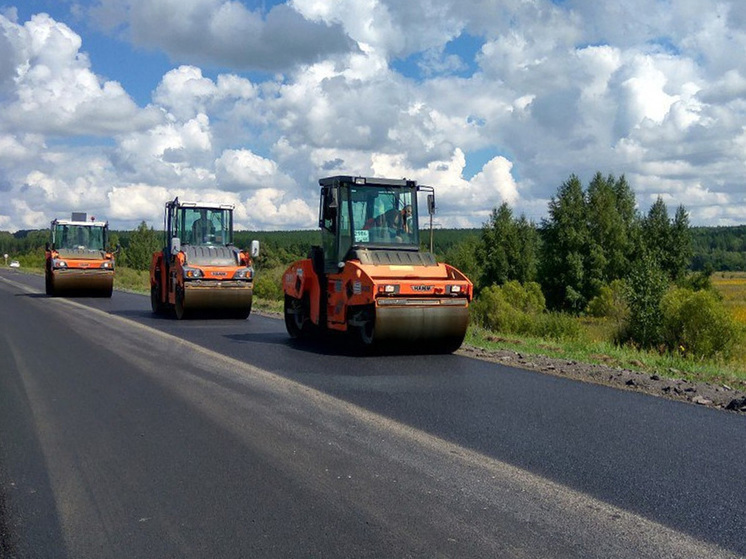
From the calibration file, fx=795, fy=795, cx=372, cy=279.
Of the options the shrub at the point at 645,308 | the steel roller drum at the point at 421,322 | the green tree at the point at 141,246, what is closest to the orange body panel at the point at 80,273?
the shrub at the point at 645,308

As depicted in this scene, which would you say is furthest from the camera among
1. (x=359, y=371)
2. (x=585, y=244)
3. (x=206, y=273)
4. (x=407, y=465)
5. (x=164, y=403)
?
(x=585, y=244)

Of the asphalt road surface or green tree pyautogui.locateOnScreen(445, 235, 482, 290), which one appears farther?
green tree pyautogui.locateOnScreen(445, 235, 482, 290)

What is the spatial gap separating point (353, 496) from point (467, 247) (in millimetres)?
79791

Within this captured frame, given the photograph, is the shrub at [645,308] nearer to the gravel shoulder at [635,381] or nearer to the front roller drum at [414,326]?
the gravel shoulder at [635,381]

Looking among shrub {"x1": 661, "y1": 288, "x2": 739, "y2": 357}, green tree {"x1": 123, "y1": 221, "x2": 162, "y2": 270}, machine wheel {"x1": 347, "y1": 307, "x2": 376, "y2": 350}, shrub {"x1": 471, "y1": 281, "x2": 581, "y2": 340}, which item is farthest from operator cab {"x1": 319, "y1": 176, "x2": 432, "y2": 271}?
green tree {"x1": 123, "y1": 221, "x2": 162, "y2": 270}

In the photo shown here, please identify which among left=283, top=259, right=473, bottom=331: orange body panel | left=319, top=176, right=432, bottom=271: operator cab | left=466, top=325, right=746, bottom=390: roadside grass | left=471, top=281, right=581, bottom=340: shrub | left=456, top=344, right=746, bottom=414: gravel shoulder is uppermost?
left=319, top=176, right=432, bottom=271: operator cab

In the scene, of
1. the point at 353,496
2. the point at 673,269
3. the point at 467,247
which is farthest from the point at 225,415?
the point at 467,247

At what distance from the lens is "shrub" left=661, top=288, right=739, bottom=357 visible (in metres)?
19.9

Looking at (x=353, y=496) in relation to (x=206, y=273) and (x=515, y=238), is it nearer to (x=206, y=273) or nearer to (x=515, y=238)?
(x=206, y=273)

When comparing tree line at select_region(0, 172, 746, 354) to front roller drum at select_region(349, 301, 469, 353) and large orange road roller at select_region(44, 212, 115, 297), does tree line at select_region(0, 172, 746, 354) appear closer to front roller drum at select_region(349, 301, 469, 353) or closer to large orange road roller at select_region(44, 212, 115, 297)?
large orange road roller at select_region(44, 212, 115, 297)

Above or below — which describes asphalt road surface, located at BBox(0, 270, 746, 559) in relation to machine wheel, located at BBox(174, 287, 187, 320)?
below

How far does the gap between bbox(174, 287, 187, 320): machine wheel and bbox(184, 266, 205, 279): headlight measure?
0.39 metres

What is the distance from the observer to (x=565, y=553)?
428cm

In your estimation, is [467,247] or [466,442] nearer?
[466,442]
